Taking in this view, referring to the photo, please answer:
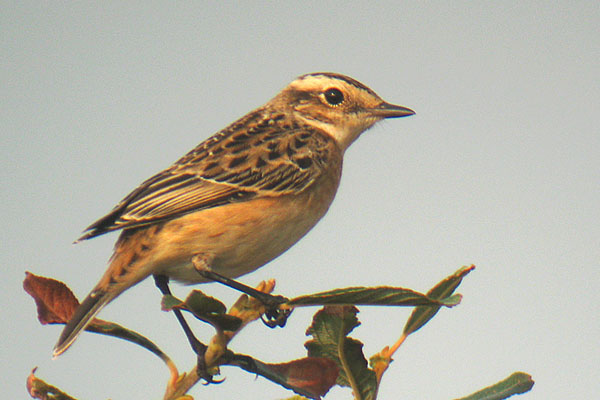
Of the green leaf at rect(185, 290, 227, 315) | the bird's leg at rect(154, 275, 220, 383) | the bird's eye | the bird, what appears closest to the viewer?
the green leaf at rect(185, 290, 227, 315)

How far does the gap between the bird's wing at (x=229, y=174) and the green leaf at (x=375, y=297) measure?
2025 mm

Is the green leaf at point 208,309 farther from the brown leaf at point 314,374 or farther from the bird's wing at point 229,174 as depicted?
the bird's wing at point 229,174

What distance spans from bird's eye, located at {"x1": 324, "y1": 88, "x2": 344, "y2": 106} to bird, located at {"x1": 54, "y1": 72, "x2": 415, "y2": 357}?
42 centimetres

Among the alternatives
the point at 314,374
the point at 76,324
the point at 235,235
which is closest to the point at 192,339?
the point at 235,235

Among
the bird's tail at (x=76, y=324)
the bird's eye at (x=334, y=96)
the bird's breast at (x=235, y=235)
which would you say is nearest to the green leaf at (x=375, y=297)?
the bird's tail at (x=76, y=324)

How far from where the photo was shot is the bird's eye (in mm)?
6325

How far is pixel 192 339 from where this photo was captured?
4027 mm

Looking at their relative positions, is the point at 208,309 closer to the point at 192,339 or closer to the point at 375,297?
the point at 375,297

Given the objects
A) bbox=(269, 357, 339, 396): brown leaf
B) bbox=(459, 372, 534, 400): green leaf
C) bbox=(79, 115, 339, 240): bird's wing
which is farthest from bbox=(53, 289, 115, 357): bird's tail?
bbox=(459, 372, 534, 400): green leaf

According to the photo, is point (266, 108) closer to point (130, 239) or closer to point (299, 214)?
point (299, 214)

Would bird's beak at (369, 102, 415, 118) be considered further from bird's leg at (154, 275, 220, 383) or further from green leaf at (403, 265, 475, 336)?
green leaf at (403, 265, 475, 336)

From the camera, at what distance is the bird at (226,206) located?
4219 millimetres

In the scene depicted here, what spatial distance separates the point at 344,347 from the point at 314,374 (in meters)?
0.17

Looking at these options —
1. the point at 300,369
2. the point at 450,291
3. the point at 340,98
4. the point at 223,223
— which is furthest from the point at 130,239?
the point at 340,98
